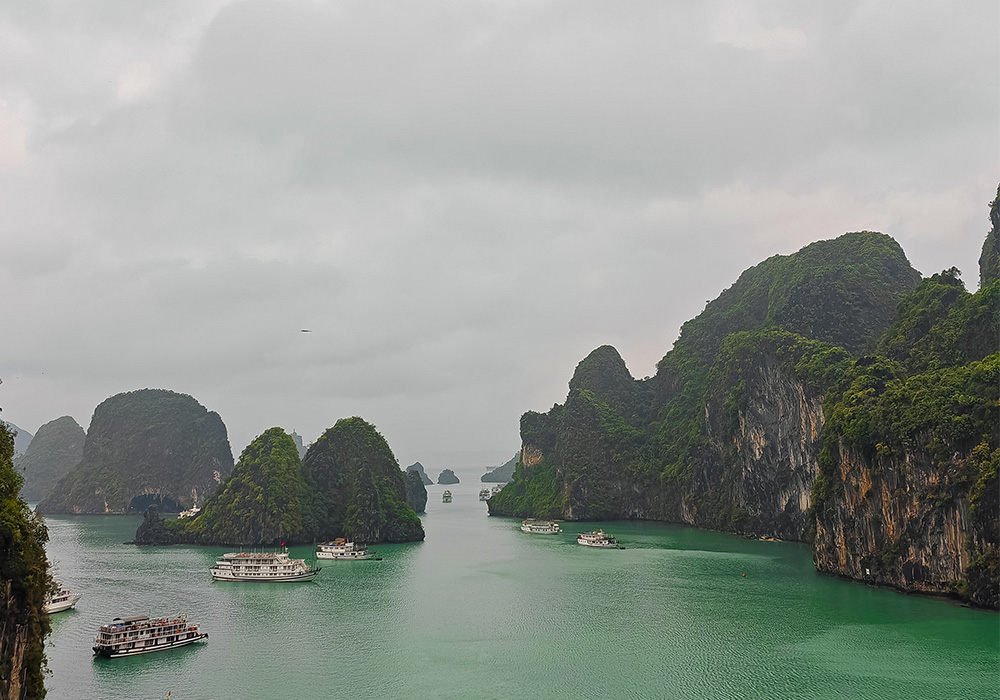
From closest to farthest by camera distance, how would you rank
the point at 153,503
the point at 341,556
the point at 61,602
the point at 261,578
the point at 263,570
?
the point at 61,602, the point at 261,578, the point at 263,570, the point at 341,556, the point at 153,503

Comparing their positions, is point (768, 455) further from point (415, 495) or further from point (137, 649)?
point (415, 495)

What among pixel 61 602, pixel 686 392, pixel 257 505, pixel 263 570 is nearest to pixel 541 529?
pixel 686 392

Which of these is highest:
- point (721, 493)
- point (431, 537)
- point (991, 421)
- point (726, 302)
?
point (726, 302)

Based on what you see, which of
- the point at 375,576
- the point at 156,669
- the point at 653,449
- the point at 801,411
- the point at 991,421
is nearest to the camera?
the point at 156,669

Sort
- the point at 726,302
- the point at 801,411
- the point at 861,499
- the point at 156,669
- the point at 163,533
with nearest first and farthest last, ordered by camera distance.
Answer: the point at 156,669 → the point at 861,499 → the point at 801,411 → the point at 163,533 → the point at 726,302

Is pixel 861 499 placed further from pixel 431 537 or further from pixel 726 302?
pixel 726 302

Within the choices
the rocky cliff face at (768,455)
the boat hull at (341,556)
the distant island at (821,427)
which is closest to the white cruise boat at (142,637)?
the boat hull at (341,556)

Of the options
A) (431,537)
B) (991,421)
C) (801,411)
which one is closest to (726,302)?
(801,411)

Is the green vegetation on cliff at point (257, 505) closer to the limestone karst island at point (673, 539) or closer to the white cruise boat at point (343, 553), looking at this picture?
the limestone karst island at point (673, 539)
